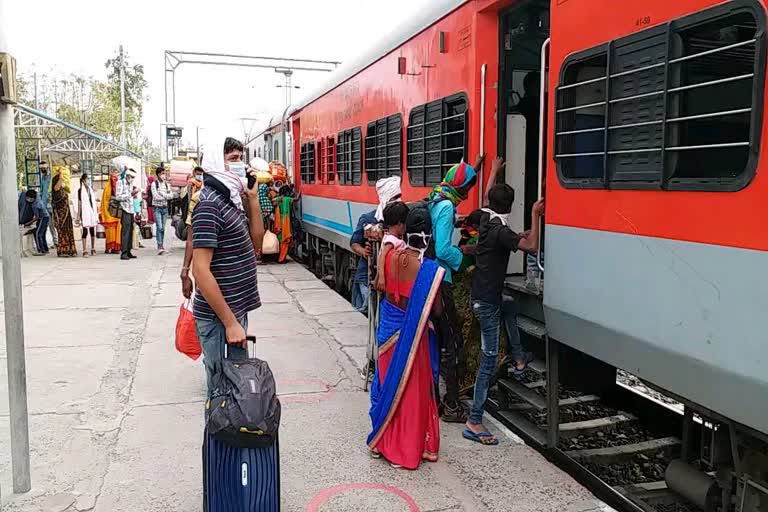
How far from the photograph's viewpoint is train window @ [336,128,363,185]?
871 cm

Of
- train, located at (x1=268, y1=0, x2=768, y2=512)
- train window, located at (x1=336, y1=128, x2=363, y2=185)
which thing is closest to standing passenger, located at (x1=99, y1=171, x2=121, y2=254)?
train window, located at (x1=336, y1=128, x2=363, y2=185)

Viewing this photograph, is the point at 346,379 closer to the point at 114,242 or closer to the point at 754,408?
the point at 754,408

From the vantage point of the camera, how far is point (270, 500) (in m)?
3.17

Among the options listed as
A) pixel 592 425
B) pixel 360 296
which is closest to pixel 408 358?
pixel 592 425

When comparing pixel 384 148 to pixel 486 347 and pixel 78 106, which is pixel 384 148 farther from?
pixel 78 106

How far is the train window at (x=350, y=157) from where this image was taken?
8711 mm

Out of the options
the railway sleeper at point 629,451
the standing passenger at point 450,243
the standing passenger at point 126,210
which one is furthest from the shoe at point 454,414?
the standing passenger at point 126,210

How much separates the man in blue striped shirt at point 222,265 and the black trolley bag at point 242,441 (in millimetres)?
240

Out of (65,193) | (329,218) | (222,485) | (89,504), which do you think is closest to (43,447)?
(89,504)

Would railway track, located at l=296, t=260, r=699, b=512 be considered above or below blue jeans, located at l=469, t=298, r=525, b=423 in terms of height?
below

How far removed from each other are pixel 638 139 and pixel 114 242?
13.4 m

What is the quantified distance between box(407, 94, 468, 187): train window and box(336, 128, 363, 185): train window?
85.5 inches

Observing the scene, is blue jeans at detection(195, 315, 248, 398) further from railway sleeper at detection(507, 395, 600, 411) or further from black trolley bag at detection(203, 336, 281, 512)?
railway sleeper at detection(507, 395, 600, 411)

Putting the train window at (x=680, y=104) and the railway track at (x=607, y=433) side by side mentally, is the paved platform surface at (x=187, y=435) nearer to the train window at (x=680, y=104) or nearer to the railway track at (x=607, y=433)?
the railway track at (x=607, y=433)
